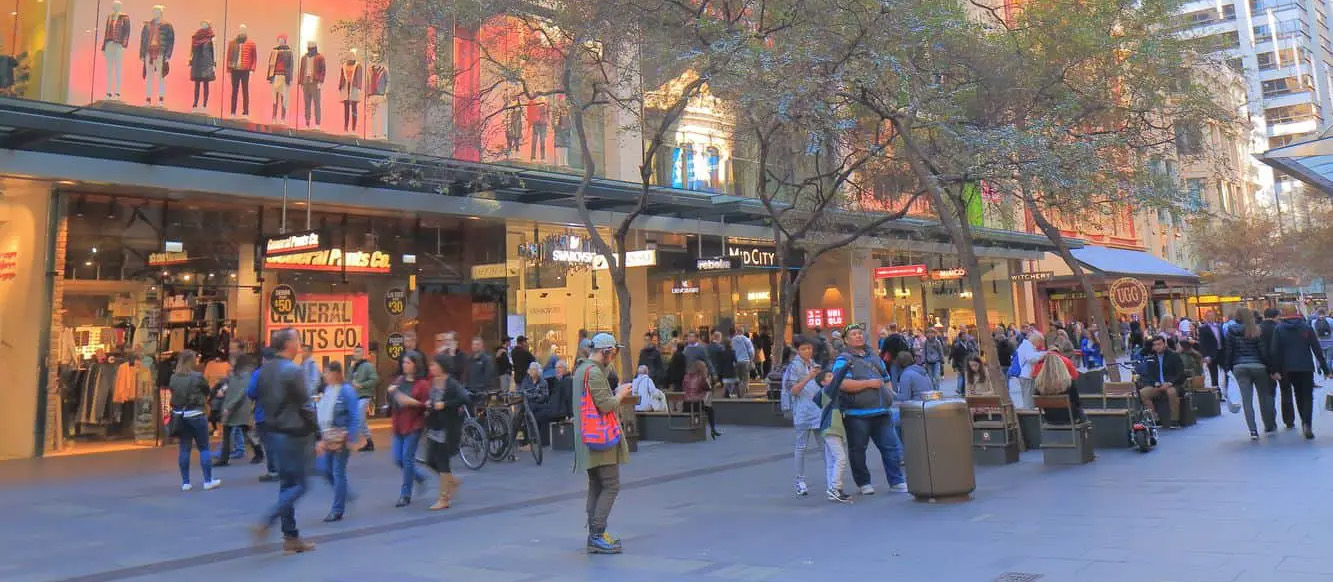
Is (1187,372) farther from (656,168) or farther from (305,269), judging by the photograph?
(305,269)

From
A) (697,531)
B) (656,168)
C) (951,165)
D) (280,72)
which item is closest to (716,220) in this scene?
(656,168)

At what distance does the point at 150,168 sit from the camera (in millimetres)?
13867

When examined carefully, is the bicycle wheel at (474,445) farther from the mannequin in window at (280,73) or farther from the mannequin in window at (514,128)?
the mannequin in window at (280,73)

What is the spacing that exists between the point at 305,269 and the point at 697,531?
12622 millimetres

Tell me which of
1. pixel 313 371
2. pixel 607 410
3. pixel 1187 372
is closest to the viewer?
pixel 607 410

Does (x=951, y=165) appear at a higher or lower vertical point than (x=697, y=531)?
higher

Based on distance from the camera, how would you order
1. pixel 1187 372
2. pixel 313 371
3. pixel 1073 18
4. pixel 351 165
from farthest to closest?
pixel 1073 18, pixel 351 165, pixel 1187 372, pixel 313 371

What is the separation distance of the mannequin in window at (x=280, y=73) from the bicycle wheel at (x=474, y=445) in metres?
7.61

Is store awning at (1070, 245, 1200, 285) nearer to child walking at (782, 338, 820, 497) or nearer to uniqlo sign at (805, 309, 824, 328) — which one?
uniqlo sign at (805, 309, 824, 328)

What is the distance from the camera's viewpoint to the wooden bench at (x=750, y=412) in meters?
16.7

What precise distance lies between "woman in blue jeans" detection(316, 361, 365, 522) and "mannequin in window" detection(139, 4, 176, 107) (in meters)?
8.29

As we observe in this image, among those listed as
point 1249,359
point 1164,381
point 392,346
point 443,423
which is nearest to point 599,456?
point 443,423

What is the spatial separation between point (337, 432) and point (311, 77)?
426 inches

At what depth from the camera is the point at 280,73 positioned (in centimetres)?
1611
